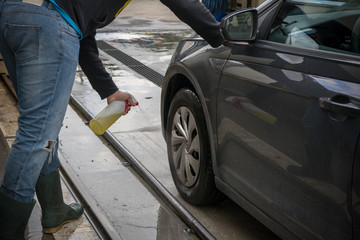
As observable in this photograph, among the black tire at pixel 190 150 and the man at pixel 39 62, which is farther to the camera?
the black tire at pixel 190 150

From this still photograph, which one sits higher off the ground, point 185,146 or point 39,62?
point 39,62

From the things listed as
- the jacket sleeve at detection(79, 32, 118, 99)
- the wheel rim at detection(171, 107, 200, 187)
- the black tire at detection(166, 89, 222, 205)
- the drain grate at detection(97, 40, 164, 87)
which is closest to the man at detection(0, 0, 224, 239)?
the jacket sleeve at detection(79, 32, 118, 99)

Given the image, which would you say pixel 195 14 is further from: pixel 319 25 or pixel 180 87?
pixel 180 87

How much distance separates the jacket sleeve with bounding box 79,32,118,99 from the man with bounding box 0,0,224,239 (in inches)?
16.4

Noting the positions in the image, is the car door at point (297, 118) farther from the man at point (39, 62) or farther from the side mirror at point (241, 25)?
the man at point (39, 62)

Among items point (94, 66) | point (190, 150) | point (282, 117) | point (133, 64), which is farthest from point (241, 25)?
Answer: point (133, 64)

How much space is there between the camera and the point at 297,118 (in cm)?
247

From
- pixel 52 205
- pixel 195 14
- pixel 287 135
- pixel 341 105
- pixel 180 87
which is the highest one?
pixel 195 14

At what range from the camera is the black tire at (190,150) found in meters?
3.48

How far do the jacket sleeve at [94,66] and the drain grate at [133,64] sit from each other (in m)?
4.04

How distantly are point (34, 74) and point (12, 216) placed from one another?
2.54 ft

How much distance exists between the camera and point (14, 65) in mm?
Result: 2799

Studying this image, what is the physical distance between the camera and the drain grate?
7.72 metres

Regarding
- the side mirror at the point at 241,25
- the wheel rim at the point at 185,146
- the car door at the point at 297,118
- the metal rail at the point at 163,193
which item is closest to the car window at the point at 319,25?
the car door at the point at 297,118
